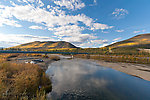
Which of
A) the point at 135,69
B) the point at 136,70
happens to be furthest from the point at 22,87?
the point at 135,69

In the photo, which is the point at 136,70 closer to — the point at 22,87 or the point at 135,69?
the point at 135,69

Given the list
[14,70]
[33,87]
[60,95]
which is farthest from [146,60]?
[14,70]

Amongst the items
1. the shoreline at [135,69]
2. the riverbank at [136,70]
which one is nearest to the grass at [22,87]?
the shoreline at [135,69]

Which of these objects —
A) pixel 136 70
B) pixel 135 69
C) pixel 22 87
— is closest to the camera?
pixel 22 87

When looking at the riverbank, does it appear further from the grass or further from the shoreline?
the grass

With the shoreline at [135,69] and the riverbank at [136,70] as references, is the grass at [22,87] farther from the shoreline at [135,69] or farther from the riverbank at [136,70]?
the riverbank at [136,70]

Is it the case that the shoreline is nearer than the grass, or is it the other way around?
the grass

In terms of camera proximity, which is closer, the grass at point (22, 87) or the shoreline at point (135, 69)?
the grass at point (22, 87)

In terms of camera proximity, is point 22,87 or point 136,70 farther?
point 136,70

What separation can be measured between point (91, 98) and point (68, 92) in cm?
411

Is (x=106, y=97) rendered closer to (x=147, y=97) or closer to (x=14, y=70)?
(x=147, y=97)

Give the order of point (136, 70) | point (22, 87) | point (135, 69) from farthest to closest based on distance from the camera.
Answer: point (135, 69) < point (136, 70) < point (22, 87)

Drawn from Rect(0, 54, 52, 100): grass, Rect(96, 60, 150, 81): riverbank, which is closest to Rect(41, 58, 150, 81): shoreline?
Rect(96, 60, 150, 81): riverbank

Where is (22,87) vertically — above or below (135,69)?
above
